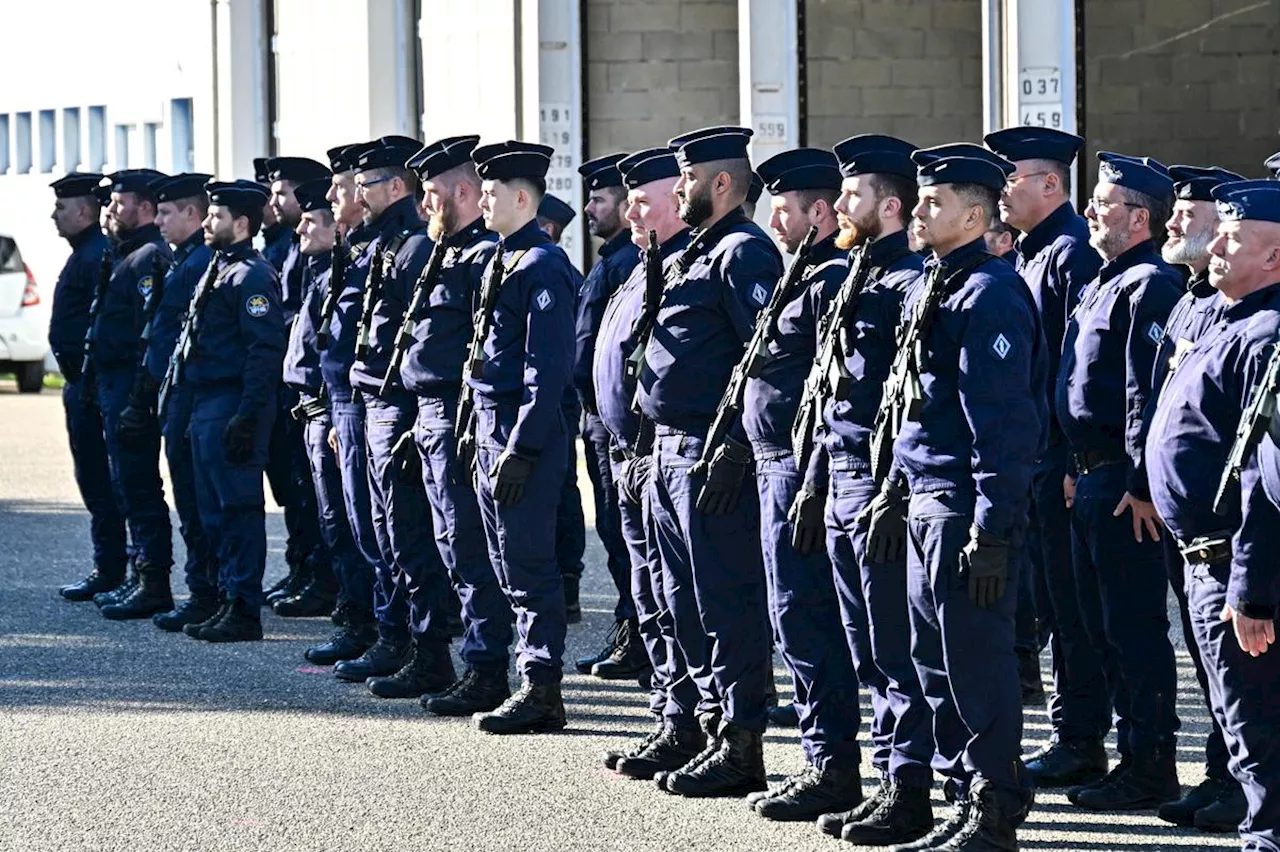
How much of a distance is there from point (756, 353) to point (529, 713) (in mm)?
1937

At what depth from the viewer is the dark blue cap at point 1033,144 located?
7.77m

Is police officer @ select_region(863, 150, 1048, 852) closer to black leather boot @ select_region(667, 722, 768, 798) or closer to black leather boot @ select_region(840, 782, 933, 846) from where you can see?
black leather boot @ select_region(840, 782, 933, 846)

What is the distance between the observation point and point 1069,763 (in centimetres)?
742

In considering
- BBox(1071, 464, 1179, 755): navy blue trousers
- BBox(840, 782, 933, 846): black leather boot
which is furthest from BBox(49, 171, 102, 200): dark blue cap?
BBox(840, 782, 933, 846): black leather boot

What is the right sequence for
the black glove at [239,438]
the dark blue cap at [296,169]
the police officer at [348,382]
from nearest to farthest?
the police officer at [348,382] < the black glove at [239,438] < the dark blue cap at [296,169]

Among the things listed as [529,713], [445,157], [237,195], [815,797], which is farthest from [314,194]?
[815,797]

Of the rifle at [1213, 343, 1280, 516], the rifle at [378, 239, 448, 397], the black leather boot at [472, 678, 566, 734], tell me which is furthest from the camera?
the rifle at [378, 239, 448, 397]

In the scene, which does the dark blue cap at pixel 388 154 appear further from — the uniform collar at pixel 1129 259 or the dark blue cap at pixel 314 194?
the uniform collar at pixel 1129 259

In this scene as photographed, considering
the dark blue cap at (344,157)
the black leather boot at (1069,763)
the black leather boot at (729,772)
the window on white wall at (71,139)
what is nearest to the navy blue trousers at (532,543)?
the black leather boot at (729,772)

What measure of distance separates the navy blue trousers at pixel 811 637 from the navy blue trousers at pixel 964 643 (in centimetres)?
59

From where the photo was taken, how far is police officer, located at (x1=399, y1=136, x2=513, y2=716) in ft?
28.0

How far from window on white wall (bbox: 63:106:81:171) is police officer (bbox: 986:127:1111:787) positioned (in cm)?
2412

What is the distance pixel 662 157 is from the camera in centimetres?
774

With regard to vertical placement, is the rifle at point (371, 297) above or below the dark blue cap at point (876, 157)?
below
